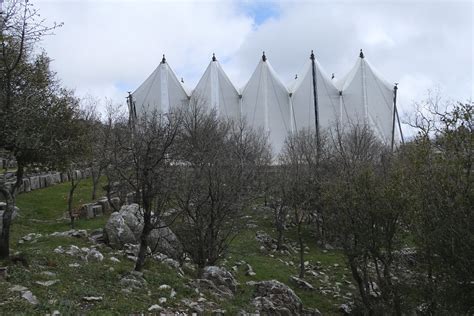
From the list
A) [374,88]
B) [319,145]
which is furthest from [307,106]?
[319,145]

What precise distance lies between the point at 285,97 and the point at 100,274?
36.4 meters

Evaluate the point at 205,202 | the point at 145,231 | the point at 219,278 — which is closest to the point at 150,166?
the point at 145,231

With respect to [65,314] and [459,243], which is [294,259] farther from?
[65,314]

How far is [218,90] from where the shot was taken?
144ft

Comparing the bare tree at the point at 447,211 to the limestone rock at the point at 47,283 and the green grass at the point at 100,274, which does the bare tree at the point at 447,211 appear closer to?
the green grass at the point at 100,274

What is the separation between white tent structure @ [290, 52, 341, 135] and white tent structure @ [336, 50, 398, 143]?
115 centimetres

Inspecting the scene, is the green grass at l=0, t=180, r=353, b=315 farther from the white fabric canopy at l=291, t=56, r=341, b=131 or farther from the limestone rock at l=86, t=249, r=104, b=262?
the white fabric canopy at l=291, t=56, r=341, b=131

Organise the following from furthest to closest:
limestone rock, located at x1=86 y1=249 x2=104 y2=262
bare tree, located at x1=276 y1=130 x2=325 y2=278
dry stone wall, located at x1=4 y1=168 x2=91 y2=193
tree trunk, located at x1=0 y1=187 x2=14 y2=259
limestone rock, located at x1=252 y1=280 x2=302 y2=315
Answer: dry stone wall, located at x1=4 y1=168 x2=91 y2=193 → bare tree, located at x1=276 y1=130 x2=325 y2=278 → limestone rock, located at x1=86 y1=249 x2=104 y2=262 → limestone rock, located at x1=252 y1=280 x2=302 y2=315 → tree trunk, located at x1=0 y1=187 x2=14 y2=259

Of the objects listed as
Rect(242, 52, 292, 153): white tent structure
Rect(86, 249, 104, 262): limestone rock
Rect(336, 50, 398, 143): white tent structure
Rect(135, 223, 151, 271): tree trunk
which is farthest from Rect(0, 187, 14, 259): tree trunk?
Rect(336, 50, 398, 143): white tent structure

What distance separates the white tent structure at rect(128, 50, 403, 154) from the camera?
4291 cm

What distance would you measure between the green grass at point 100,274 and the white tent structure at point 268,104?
1926 cm

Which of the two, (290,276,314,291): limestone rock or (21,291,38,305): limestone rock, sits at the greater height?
(21,291,38,305): limestone rock

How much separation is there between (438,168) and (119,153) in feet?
28.7

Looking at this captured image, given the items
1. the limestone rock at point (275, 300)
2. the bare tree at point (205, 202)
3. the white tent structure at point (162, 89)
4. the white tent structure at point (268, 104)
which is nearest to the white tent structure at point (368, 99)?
the white tent structure at point (268, 104)
